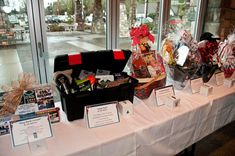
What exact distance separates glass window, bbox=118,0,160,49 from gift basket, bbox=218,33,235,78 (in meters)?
0.81

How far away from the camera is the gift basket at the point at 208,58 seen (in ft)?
4.94

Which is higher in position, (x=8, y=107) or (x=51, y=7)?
(x=51, y=7)

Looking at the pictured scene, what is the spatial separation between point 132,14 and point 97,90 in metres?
1.67

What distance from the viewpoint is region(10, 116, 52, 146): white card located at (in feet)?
2.66

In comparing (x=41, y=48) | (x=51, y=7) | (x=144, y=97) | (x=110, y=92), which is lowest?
(x=144, y=97)

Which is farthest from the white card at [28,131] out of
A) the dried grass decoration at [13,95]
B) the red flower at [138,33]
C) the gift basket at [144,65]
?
the red flower at [138,33]

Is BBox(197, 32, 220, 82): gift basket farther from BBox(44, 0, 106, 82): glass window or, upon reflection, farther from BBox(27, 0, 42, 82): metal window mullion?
BBox(27, 0, 42, 82): metal window mullion

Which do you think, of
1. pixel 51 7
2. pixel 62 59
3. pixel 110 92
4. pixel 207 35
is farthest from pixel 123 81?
pixel 51 7

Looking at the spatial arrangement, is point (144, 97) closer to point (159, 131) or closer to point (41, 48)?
point (159, 131)

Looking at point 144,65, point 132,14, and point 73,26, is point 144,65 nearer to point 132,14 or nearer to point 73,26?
point 73,26

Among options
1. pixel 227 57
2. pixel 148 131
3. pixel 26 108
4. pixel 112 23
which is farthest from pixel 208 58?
pixel 26 108

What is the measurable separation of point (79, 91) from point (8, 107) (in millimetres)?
347

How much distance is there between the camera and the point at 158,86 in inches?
50.7

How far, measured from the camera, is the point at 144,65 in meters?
1.31
